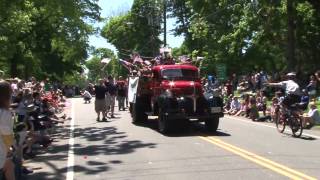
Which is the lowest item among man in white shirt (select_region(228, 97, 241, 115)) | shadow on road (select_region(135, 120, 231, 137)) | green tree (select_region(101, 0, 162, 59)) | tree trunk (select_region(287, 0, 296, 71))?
shadow on road (select_region(135, 120, 231, 137))

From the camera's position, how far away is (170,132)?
19.8m

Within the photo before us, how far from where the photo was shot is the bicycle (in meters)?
17.9

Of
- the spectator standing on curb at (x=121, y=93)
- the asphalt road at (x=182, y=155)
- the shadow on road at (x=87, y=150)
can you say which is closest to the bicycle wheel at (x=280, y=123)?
the asphalt road at (x=182, y=155)

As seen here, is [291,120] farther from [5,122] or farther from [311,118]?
[5,122]

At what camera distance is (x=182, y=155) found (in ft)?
46.0

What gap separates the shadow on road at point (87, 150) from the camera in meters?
12.5

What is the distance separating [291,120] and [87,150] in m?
6.24

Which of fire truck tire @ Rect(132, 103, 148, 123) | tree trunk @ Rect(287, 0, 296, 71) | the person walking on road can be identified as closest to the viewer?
fire truck tire @ Rect(132, 103, 148, 123)

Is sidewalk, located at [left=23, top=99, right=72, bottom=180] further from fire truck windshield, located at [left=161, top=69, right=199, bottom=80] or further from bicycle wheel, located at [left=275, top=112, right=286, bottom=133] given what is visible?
bicycle wheel, located at [left=275, top=112, right=286, bottom=133]

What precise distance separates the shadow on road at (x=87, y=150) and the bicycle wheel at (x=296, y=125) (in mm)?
4313

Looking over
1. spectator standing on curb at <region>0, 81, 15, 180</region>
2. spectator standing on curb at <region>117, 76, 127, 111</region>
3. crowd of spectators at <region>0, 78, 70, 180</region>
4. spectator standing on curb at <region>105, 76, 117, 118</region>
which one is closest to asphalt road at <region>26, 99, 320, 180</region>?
crowd of spectators at <region>0, 78, 70, 180</region>

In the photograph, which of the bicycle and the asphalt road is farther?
the bicycle

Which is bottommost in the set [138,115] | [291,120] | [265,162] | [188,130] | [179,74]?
[265,162]

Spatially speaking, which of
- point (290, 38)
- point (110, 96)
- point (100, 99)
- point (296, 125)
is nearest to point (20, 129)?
point (296, 125)
